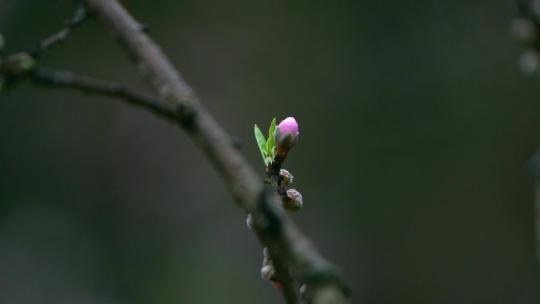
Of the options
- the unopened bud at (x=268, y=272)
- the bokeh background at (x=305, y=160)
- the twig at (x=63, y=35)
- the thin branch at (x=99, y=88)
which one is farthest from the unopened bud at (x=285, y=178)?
the bokeh background at (x=305, y=160)

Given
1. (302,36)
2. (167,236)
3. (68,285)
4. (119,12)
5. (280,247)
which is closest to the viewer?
(280,247)

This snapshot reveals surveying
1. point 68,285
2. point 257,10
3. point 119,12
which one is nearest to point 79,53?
point 257,10

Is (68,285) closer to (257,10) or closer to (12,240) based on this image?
(12,240)

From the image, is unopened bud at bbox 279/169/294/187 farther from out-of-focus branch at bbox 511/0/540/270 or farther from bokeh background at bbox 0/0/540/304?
bokeh background at bbox 0/0/540/304

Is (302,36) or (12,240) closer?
(12,240)

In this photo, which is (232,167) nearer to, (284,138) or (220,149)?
(220,149)

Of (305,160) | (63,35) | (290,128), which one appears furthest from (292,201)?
(305,160)
